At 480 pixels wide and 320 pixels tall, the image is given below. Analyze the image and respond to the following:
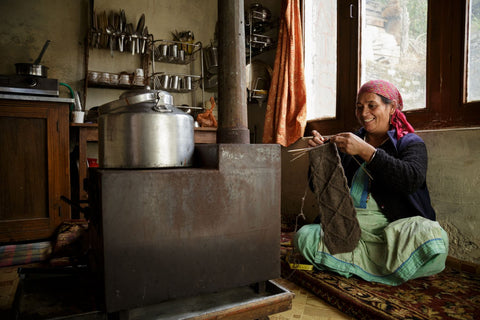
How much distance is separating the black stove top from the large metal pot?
2.10 meters

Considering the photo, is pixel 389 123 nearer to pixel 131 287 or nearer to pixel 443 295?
pixel 443 295

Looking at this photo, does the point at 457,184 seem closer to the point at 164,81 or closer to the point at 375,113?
the point at 375,113

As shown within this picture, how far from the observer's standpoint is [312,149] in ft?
6.34

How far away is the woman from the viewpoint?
1734mm

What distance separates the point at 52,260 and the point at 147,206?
198cm

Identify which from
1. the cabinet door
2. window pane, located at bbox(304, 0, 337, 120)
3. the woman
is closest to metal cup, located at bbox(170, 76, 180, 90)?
the cabinet door

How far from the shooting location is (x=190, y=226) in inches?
47.1

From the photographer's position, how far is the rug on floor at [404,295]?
1508 mm

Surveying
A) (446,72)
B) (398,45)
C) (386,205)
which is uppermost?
(398,45)

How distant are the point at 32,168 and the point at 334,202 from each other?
2.57m

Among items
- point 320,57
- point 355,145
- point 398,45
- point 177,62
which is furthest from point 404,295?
point 177,62

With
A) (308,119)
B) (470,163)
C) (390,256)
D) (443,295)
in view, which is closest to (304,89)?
(308,119)

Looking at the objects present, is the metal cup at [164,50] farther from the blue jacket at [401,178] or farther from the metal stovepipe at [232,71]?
the blue jacket at [401,178]

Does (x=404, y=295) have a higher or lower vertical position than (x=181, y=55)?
lower
